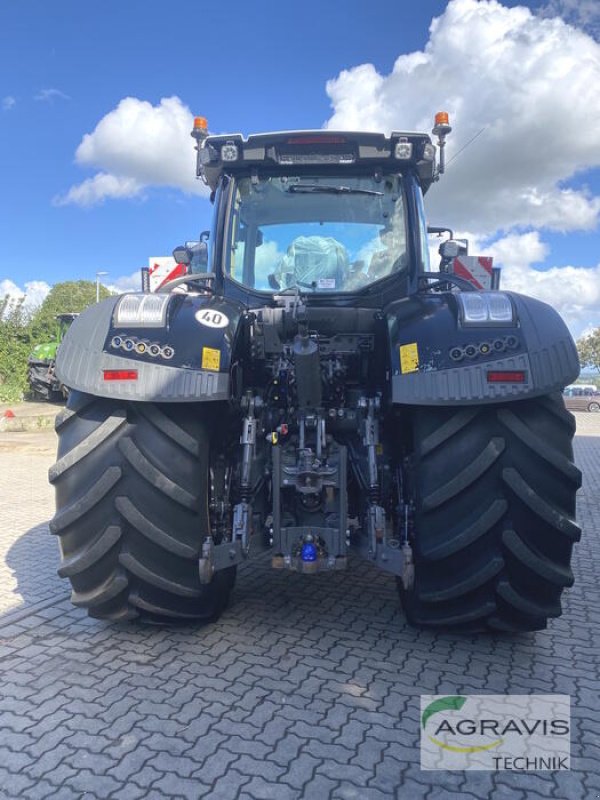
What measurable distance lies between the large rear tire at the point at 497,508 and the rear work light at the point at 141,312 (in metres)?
1.38

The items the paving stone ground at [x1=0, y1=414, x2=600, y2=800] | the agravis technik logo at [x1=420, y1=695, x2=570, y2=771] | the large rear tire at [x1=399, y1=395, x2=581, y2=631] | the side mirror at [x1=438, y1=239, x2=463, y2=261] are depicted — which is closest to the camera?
the paving stone ground at [x1=0, y1=414, x2=600, y2=800]

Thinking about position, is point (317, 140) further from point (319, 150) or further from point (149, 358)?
point (149, 358)

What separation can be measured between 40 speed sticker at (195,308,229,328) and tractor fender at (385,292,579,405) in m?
0.91

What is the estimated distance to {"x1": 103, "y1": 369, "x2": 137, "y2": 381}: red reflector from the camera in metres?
2.98

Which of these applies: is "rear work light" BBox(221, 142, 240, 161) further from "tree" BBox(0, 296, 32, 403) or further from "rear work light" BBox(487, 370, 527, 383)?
"tree" BBox(0, 296, 32, 403)

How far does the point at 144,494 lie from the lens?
3088 millimetres

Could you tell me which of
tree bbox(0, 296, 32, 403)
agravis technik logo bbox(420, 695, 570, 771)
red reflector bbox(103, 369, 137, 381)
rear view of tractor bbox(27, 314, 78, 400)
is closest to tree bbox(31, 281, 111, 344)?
tree bbox(0, 296, 32, 403)

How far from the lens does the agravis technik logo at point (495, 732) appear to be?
2.38 metres

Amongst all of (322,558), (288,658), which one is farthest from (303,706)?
(322,558)

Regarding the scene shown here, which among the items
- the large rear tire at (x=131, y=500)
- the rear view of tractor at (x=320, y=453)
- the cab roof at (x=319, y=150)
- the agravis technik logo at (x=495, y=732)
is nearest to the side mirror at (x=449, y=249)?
the cab roof at (x=319, y=150)

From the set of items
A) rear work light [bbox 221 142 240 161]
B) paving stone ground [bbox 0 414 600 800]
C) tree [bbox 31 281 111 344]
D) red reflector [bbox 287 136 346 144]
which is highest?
tree [bbox 31 281 111 344]

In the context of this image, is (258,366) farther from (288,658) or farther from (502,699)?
(502,699)

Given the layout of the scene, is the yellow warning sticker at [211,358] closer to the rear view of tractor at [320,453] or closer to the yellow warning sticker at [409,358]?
the rear view of tractor at [320,453]

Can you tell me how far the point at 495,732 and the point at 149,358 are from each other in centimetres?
221
